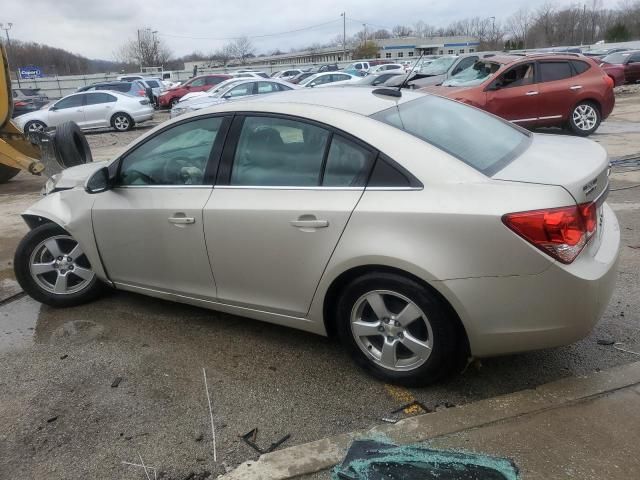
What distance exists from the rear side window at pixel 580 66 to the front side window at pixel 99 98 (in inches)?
572

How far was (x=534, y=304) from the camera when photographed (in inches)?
103

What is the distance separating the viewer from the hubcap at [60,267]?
173 inches

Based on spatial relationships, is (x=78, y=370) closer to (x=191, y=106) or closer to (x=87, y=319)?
(x=87, y=319)

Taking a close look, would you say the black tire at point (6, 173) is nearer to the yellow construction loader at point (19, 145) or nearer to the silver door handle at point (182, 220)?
the yellow construction loader at point (19, 145)

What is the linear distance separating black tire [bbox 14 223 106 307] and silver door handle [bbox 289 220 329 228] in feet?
6.98

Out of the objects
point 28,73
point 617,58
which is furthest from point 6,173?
point 28,73

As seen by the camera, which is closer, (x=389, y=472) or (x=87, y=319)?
(x=389, y=472)

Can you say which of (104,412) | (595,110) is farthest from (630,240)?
(595,110)

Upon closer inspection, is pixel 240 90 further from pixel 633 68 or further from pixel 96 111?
pixel 633 68

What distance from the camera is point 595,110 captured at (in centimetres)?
1160

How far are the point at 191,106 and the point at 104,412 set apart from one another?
15.2 meters

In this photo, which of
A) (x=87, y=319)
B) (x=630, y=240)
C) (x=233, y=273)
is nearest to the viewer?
(x=233, y=273)

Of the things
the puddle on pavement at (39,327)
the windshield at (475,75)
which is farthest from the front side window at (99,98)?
the puddle on pavement at (39,327)

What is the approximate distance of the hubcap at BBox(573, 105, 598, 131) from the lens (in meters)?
11.6
